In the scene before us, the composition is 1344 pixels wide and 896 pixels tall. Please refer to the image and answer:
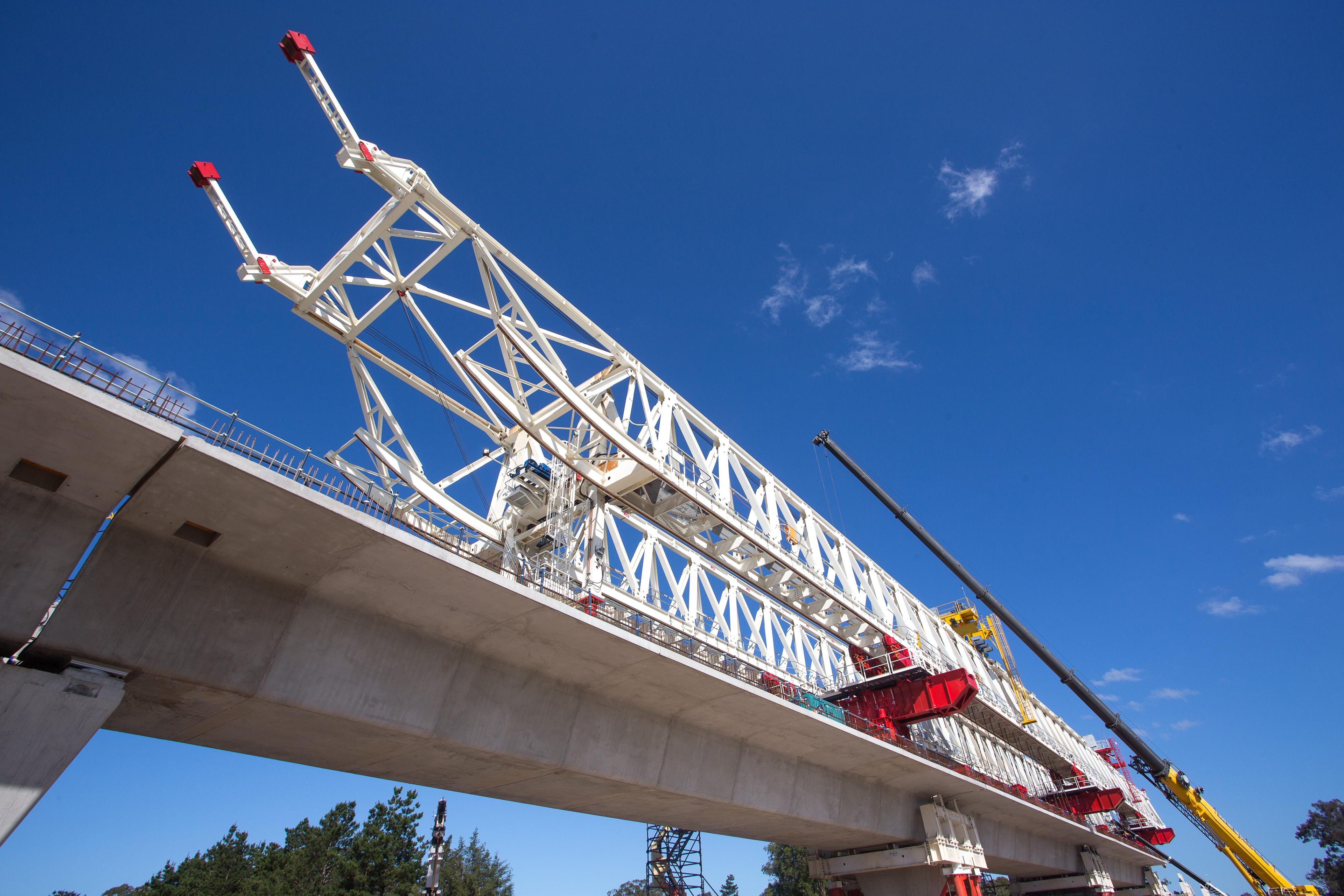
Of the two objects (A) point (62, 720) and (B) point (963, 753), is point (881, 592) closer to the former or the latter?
(B) point (963, 753)

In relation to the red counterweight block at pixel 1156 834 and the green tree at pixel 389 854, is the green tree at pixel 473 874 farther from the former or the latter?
the red counterweight block at pixel 1156 834

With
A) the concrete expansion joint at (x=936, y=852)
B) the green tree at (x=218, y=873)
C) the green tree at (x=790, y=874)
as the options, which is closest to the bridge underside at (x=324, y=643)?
the concrete expansion joint at (x=936, y=852)

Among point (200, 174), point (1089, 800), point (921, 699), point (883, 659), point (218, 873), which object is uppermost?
point (200, 174)

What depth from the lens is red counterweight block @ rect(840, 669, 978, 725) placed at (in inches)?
984

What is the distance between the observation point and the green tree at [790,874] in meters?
70.3

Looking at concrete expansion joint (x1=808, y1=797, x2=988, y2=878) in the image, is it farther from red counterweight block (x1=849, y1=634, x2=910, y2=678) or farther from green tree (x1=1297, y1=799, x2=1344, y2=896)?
green tree (x1=1297, y1=799, x2=1344, y2=896)

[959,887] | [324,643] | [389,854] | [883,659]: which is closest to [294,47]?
[324,643]

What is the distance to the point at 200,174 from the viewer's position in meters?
17.7

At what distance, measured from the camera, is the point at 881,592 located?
28.3 meters

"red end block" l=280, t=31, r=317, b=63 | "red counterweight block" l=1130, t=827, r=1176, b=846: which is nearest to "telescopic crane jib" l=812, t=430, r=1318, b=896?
"red counterweight block" l=1130, t=827, r=1176, b=846

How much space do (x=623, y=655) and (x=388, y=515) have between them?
5576 mm

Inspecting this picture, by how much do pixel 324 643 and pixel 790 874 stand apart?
80797 millimetres

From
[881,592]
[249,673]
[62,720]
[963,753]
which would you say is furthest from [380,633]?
[963,753]

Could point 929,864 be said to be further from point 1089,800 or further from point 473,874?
point 473,874
